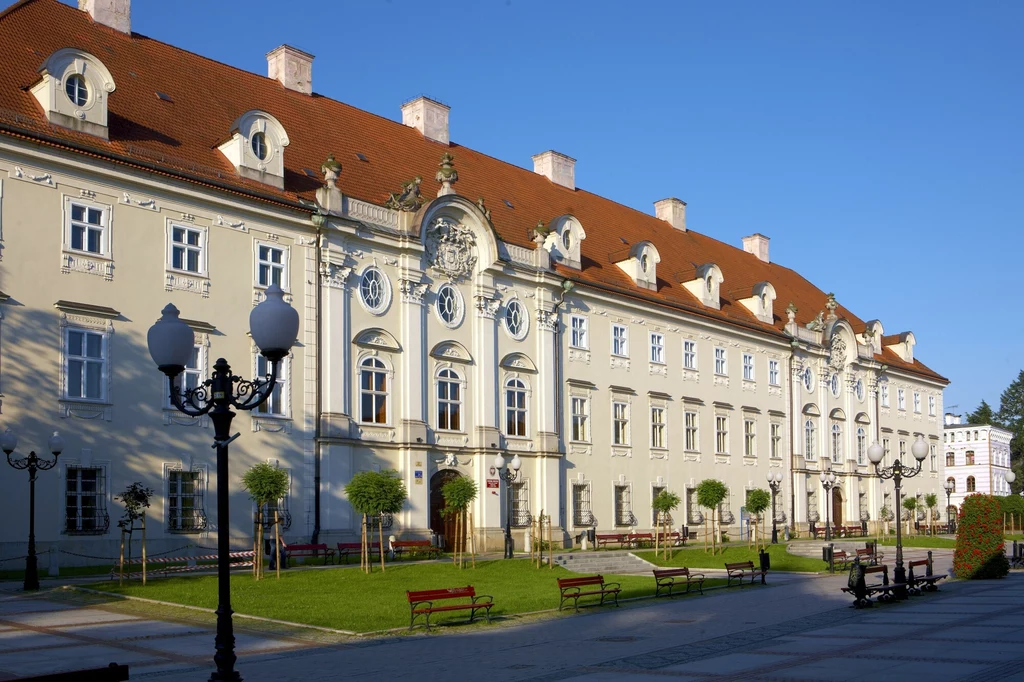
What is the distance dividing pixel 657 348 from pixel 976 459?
217ft

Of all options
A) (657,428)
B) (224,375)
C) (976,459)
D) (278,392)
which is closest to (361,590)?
(278,392)

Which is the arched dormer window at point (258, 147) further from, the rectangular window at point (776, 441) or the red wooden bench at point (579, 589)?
the rectangular window at point (776, 441)

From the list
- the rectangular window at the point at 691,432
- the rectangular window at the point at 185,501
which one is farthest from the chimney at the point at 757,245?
the rectangular window at the point at 185,501

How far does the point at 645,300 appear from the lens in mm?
47000

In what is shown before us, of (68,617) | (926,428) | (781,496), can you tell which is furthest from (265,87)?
(926,428)

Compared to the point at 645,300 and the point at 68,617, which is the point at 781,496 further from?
the point at 68,617

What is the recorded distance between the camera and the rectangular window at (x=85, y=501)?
28047 mm

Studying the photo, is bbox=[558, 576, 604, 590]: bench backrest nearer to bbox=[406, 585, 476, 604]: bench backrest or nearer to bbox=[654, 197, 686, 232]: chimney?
bbox=[406, 585, 476, 604]: bench backrest

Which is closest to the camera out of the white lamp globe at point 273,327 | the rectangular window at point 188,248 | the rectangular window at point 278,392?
the white lamp globe at point 273,327

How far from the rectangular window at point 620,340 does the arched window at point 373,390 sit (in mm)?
12552

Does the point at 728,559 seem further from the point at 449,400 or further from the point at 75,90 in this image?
the point at 75,90

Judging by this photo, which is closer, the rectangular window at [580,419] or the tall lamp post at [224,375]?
the tall lamp post at [224,375]

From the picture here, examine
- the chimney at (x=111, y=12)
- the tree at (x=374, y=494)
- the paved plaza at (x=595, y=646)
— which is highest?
the chimney at (x=111, y=12)

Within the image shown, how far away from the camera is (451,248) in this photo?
38938 millimetres
